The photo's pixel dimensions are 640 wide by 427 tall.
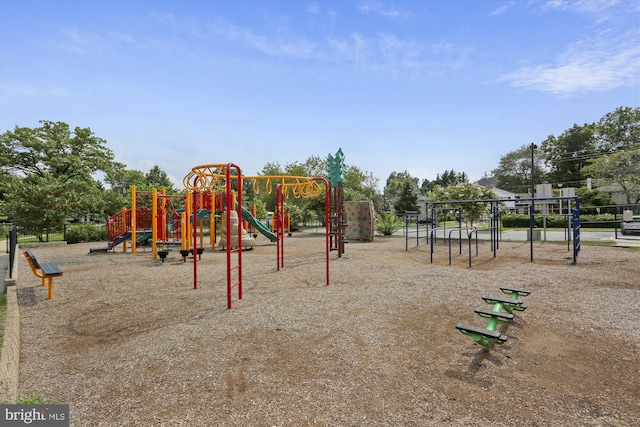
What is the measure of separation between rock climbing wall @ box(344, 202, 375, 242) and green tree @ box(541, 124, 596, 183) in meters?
45.2

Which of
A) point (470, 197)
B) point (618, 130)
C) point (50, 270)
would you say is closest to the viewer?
point (50, 270)

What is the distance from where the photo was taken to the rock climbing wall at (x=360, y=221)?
18.8 metres

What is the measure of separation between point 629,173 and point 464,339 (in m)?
38.0

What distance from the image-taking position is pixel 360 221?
62.2ft

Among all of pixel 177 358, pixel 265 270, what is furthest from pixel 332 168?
pixel 177 358

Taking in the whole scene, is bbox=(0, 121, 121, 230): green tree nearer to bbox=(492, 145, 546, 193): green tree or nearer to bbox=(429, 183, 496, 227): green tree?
bbox=(429, 183, 496, 227): green tree

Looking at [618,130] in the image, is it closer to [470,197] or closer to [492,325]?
[470,197]

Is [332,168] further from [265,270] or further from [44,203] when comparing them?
[44,203]

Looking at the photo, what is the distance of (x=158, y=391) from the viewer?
306cm

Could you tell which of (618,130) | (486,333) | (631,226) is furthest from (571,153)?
(486,333)

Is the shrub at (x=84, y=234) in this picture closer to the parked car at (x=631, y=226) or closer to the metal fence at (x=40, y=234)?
the metal fence at (x=40, y=234)

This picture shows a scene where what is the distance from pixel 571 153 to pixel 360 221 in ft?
160

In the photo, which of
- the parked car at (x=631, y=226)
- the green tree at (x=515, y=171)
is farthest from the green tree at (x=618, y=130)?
the parked car at (x=631, y=226)

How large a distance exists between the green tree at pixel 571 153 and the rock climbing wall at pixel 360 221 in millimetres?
45190
